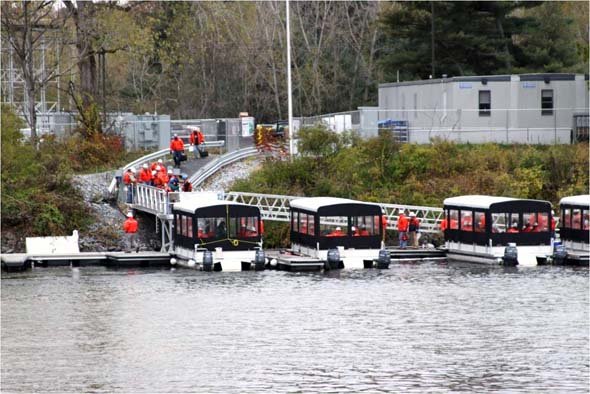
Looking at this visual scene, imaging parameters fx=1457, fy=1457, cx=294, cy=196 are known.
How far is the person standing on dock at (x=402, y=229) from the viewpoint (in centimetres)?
6119

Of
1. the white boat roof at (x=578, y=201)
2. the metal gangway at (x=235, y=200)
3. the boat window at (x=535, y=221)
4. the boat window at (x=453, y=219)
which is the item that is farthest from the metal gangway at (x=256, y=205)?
the boat window at (x=535, y=221)

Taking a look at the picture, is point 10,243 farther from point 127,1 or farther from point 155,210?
point 127,1

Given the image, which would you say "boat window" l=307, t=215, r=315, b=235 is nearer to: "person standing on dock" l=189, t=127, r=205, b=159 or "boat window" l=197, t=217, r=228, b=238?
"boat window" l=197, t=217, r=228, b=238

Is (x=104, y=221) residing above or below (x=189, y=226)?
below

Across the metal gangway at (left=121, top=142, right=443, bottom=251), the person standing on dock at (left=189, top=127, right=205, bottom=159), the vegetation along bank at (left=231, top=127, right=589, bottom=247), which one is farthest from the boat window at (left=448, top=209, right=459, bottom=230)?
the person standing on dock at (left=189, top=127, right=205, bottom=159)

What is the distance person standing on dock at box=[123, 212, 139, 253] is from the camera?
6003cm

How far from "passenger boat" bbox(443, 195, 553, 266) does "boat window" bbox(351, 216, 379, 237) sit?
4219mm

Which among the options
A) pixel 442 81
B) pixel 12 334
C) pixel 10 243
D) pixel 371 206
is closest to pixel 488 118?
pixel 442 81

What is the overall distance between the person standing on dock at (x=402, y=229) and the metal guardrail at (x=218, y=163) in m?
10.9

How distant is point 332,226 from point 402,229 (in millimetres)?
5135

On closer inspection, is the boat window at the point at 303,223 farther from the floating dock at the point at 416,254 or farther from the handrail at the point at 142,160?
the handrail at the point at 142,160

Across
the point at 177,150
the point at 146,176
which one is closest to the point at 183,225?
the point at 146,176

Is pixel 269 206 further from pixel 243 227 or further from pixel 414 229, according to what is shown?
pixel 243 227

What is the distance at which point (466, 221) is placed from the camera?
195 feet
